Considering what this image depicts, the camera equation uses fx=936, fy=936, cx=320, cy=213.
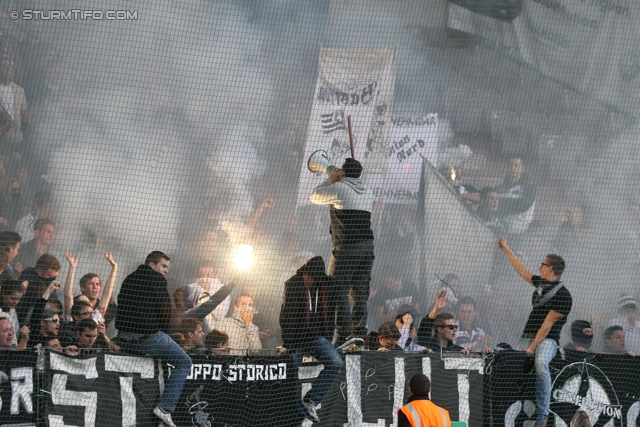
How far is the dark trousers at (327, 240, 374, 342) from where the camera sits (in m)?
7.28

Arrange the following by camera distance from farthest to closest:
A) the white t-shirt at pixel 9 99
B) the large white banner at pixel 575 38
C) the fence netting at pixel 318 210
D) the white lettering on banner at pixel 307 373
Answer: the large white banner at pixel 575 38 < the white t-shirt at pixel 9 99 < the white lettering on banner at pixel 307 373 < the fence netting at pixel 318 210

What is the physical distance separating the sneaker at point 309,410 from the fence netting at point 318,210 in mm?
23

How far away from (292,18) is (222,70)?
1.07 metres

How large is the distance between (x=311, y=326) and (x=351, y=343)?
1.27ft

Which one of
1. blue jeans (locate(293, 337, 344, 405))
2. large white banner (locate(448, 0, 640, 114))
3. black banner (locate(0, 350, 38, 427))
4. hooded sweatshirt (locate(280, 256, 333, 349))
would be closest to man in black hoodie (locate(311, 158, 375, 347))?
hooded sweatshirt (locate(280, 256, 333, 349))

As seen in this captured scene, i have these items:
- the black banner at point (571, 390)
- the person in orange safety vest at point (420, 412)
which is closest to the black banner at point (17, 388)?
the person in orange safety vest at point (420, 412)

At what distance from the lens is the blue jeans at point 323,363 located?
707 cm

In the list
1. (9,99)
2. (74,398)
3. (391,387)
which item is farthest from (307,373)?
(9,99)

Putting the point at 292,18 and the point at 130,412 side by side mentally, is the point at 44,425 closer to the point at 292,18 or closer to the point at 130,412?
the point at 130,412

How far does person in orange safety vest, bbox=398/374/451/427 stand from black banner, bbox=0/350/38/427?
2.59m

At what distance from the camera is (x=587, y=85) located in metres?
11.9

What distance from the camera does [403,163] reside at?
10836mm

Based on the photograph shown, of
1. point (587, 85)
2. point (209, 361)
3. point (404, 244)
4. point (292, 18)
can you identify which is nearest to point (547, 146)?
point (587, 85)

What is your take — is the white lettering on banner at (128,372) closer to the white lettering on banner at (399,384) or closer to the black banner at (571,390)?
the white lettering on banner at (399,384)
